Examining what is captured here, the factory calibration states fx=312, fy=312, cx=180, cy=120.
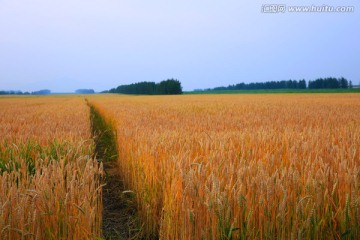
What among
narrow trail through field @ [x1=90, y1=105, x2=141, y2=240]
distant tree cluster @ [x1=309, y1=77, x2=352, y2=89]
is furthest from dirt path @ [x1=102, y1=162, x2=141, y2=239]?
distant tree cluster @ [x1=309, y1=77, x2=352, y2=89]

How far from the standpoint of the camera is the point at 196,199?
2.24 metres

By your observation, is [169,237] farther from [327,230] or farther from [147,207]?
[327,230]

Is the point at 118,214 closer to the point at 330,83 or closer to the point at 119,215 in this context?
the point at 119,215

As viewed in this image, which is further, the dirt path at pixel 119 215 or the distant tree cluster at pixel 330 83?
the distant tree cluster at pixel 330 83

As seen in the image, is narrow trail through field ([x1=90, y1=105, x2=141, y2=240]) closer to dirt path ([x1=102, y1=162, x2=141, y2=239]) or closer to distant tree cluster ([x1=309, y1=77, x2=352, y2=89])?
dirt path ([x1=102, y1=162, x2=141, y2=239])

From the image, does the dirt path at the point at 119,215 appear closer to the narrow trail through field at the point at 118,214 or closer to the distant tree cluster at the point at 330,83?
the narrow trail through field at the point at 118,214

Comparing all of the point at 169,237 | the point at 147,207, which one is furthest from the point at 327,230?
the point at 147,207

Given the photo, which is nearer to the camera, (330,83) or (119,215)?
(119,215)

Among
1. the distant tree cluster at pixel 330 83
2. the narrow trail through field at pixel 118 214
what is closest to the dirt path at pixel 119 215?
the narrow trail through field at pixel 118 214

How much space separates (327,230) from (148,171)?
2083mm

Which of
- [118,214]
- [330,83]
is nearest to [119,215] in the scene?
[118,214]

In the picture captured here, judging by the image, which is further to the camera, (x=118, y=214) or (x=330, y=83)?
(x=330, y=83)

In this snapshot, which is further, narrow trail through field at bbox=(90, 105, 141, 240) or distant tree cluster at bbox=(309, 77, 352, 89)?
distant tree cluster at bbox=(309, 77, 352, 89)

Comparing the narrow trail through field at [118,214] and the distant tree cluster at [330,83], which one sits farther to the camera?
the distant tree cluster at [330,83]
